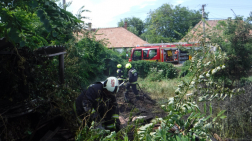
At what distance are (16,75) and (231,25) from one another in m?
9.25

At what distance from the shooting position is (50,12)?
2541 mm

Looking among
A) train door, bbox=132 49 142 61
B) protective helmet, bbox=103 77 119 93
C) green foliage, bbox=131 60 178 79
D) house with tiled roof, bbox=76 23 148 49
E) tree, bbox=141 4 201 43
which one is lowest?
green foliage, bbox=131 60 178 79

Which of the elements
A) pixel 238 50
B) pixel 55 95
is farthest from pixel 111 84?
pixel 238 50

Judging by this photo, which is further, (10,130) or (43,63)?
(43,63)

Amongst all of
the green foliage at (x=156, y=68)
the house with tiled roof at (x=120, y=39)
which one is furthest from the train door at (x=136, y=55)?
the house with tiled roof at (x=120, y=39)

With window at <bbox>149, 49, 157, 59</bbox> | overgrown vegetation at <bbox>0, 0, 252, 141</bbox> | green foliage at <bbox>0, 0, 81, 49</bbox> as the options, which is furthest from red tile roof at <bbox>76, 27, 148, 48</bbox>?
green foliage at <bbox>0, 0, 81, 49</bbox>

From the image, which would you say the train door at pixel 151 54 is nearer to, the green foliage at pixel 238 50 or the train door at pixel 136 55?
the train door at pixel 136 55

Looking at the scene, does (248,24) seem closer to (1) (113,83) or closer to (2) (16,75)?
(1) (113,83)

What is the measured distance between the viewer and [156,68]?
665 inches

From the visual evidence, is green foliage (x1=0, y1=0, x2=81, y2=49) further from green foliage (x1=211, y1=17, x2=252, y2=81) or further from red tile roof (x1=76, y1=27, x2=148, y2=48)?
red tile roof (x1=76, y1=27, x2=148, y2=48)

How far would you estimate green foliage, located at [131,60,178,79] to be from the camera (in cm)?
1706

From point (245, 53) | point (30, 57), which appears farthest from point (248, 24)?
point (30, 57)

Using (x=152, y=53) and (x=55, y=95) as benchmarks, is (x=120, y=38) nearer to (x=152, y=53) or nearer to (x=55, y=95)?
(x=152, y=53)

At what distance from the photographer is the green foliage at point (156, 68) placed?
17.1 meters
